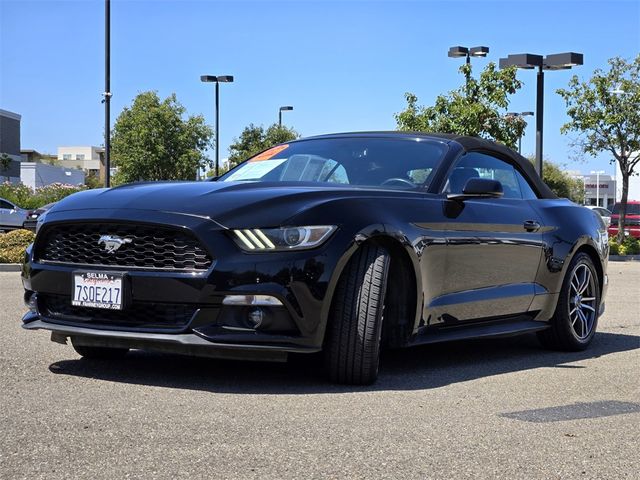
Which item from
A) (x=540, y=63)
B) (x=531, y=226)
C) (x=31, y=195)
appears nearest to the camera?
(x=531, y=226)

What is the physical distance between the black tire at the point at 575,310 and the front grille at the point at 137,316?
314 centimetres

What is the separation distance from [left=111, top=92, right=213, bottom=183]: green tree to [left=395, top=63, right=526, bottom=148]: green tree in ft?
66.2

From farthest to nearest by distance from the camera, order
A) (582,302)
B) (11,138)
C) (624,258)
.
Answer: (11,138) < (624,258) < (582,302)

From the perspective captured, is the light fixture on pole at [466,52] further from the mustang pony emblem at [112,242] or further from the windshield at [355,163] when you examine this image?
the mustang pony emblem at [112,242]

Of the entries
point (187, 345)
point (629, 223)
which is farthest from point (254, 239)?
point (629, 223)

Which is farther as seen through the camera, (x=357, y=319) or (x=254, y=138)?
(x=254, y=138)

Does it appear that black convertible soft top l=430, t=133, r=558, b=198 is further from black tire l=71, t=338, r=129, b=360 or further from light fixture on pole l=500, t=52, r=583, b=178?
light fixture on pole l=500, t=52, r=583, b=178

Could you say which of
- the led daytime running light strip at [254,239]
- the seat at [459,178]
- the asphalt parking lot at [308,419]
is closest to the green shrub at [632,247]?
the asphalt parking lot at [308,419]

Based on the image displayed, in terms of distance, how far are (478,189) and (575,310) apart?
68.2 inches

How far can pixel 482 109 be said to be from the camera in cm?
2695

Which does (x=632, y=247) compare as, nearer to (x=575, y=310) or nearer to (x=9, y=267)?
(x=9, y=267)

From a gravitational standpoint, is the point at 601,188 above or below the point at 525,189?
above

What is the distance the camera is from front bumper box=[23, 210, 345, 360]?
4535mm

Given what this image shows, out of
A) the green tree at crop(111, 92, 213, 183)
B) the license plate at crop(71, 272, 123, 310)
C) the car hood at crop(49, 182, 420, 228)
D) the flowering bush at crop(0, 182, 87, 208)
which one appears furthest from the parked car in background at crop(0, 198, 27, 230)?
the license plate at crop(71, 272, 123, 310)
